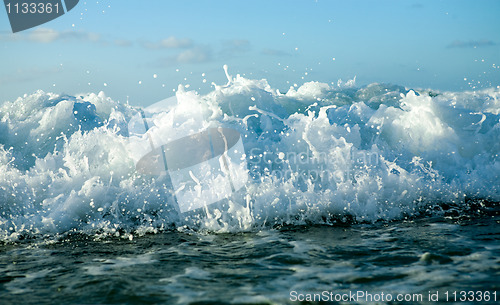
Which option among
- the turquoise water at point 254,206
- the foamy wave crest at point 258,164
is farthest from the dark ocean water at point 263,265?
the foamy wave crest at point 258,164

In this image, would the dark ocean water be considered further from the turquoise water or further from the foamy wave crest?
the foamy wave crest

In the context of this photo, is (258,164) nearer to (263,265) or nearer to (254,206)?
(254,206)

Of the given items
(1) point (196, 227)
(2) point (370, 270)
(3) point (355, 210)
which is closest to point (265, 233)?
(1) point (196, 227)

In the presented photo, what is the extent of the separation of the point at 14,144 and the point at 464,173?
9.26 metres

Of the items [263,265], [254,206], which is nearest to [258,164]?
[254,206]

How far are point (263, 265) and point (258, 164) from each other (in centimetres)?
384

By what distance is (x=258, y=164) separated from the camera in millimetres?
8219

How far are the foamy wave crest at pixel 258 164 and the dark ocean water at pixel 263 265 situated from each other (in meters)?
0.57

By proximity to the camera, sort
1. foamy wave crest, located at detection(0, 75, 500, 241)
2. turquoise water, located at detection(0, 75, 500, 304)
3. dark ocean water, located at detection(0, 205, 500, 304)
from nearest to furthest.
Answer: dark ocean water, located at detection(0, 205, 500, 304) → turquoise water, located at detection(0, 75, 500, 304) → foamy wave crest, located at detection(0, 75, 500, 241)

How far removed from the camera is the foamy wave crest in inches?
263

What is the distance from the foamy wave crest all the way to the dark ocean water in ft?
1.87

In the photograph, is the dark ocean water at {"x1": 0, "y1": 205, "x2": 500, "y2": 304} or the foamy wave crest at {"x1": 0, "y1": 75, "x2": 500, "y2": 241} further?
the foamy wave crest at {"x1": 0, "y1": 75, "x2": 500, "y2": 241}

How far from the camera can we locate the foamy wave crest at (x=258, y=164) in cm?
669

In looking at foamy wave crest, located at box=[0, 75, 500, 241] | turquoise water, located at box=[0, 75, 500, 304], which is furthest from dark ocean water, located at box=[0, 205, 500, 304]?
foamy wave crest, located at box=[0, 75, 500, 241]
